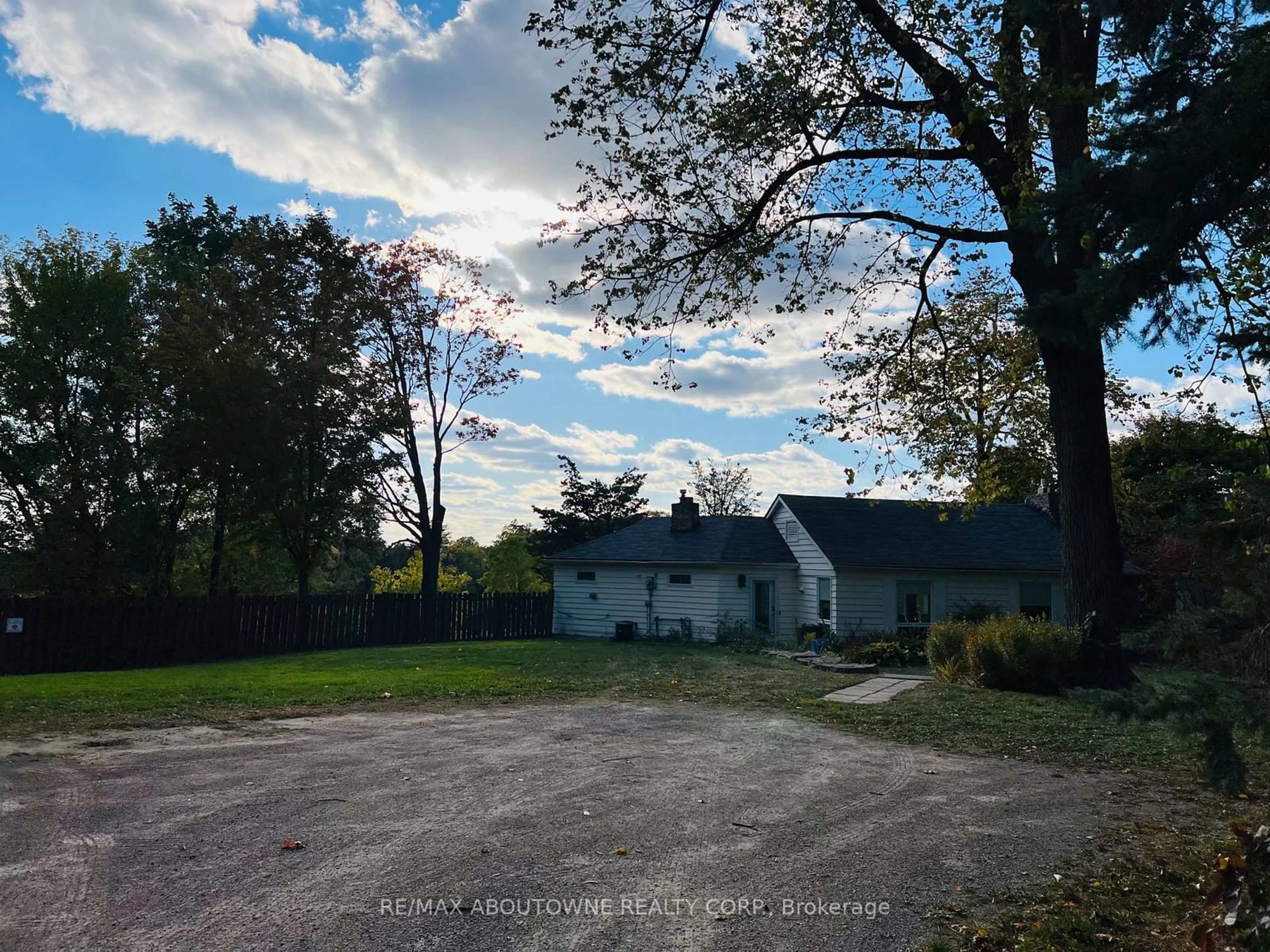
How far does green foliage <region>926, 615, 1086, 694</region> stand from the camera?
42.2ft

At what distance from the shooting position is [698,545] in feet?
92.6

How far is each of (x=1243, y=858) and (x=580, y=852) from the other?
10.8ft

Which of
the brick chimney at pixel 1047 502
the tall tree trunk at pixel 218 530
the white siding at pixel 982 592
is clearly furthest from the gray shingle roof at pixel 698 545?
the tall tree trunk at pixel 218 530

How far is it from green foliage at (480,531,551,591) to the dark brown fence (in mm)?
10882

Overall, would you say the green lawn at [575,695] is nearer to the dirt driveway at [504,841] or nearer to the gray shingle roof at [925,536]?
the dirt driveway at [504,841]

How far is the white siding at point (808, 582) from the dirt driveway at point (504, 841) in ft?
50.8

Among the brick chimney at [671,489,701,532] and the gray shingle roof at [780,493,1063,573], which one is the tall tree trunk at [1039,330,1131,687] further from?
the brick chimney at [671,489,701,532]

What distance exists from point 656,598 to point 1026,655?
1560 centimetres

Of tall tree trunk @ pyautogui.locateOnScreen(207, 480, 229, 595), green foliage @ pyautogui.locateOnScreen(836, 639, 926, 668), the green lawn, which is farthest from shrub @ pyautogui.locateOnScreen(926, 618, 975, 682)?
tall tree trunk @ pyautogui.locateOnScreen(207, 480, 229, 595)

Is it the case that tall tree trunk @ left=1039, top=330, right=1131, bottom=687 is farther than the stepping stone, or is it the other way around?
the stepping stone

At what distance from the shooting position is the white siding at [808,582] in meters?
24.3

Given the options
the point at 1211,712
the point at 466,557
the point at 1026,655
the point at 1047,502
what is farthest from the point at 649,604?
the point at 466,557

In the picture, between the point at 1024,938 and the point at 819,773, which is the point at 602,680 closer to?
the point at 819,773

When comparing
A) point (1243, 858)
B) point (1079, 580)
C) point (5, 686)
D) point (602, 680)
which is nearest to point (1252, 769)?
point (1243, 858)
